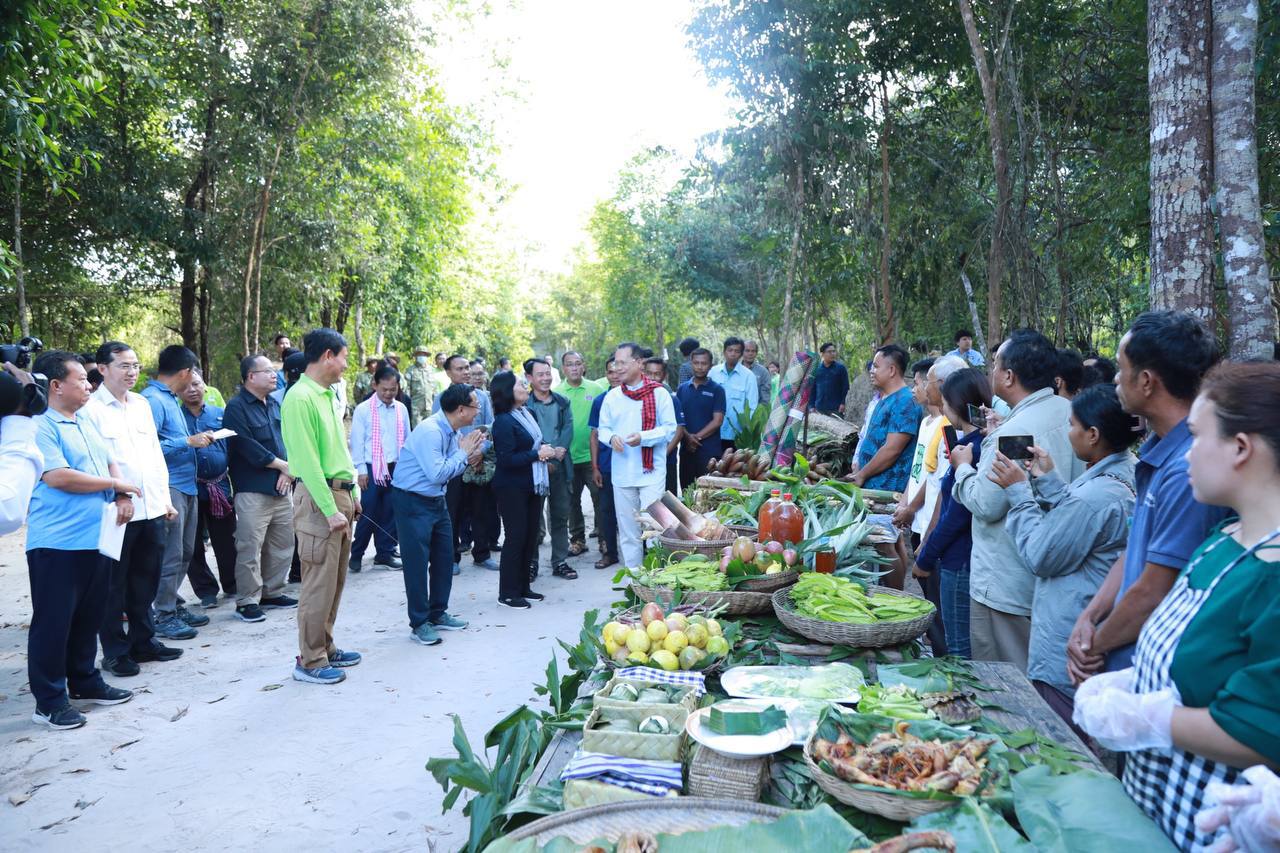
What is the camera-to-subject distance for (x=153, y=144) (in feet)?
44.0

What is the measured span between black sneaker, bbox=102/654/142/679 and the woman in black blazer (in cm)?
264

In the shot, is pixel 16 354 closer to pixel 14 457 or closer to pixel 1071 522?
pixel 14 457

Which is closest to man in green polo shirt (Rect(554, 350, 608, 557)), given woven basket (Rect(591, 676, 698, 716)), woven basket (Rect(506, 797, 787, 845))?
woven basket (Rect(591, 676, 698, 716))

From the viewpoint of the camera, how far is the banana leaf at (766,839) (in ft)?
5.68

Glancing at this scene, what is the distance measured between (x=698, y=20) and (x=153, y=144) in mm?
9180

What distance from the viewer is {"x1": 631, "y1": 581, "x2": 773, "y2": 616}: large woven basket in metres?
3.36

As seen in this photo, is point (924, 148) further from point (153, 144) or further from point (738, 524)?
point (153, 144)

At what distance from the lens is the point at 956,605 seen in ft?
13.8

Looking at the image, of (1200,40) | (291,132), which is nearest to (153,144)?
(291,132)

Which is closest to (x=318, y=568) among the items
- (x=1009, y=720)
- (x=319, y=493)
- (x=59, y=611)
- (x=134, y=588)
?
(x=319, y=493)

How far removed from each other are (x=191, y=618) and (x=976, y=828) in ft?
20.3

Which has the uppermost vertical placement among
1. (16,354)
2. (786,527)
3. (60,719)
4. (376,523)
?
(16,354)

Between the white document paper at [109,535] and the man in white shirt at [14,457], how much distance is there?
1.65m

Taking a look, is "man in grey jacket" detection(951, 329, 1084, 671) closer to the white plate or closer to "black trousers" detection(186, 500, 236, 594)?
the white plate
